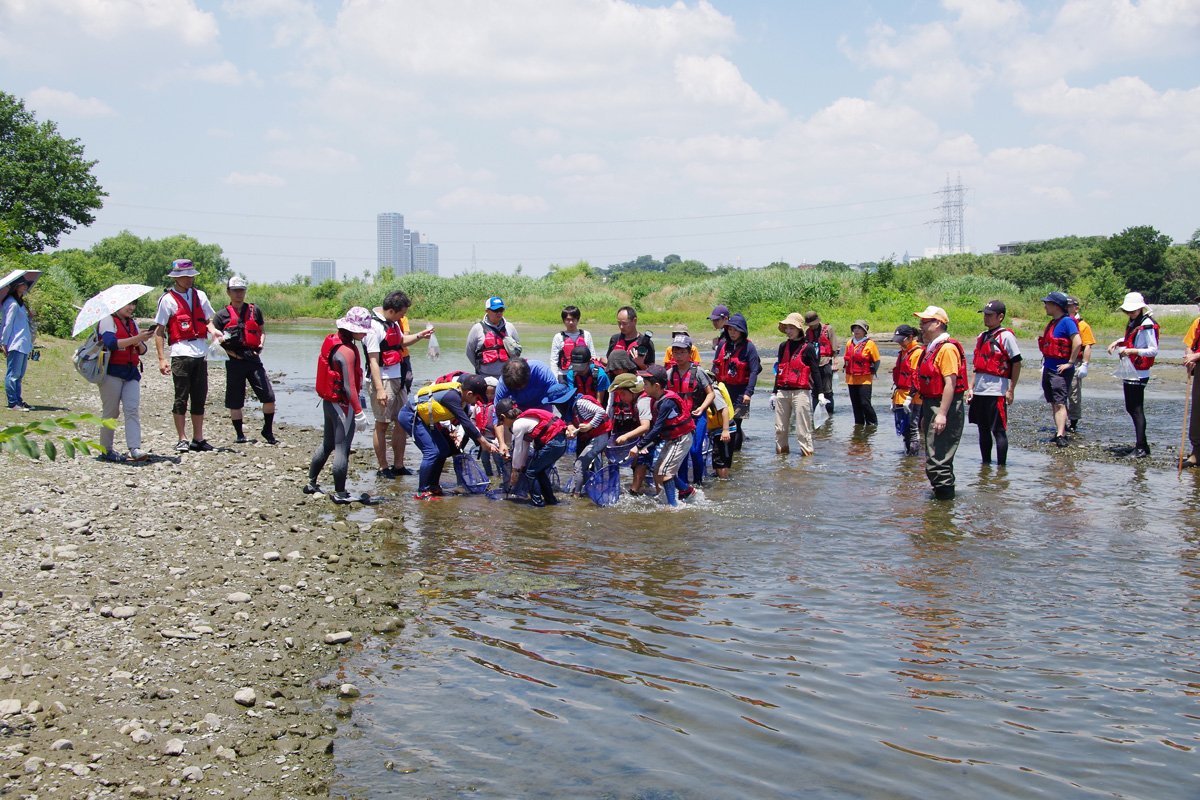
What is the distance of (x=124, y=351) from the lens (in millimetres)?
8766

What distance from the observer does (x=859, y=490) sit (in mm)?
9461

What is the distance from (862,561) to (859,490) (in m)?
2.74

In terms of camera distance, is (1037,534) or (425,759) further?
(1037,534)

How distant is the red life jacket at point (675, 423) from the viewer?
26.7 ft

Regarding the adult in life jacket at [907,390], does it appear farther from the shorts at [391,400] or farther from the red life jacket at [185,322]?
the red life jacket at [185,322]

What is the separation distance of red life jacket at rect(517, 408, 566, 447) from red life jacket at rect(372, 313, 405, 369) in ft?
6.90

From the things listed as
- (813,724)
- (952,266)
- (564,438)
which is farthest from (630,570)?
(952,266)

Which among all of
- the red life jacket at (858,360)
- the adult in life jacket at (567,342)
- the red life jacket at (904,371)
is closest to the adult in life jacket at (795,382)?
the red life jacket at (904,371)

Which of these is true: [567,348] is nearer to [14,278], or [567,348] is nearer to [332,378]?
[332,378]

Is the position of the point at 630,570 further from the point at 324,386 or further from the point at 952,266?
the point at 952,266

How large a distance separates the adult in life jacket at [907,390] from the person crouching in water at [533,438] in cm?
473

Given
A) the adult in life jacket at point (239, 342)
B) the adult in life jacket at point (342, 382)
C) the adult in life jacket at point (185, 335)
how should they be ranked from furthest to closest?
the adult in life jacket at point (239, 342) → the adult in life jacket at point (185, 335) → the adult in life jacket at point (342, 382)

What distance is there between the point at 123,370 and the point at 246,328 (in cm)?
159

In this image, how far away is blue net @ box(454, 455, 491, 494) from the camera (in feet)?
29.2
